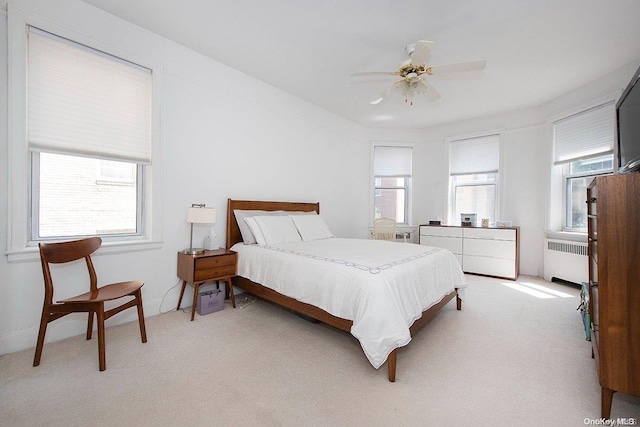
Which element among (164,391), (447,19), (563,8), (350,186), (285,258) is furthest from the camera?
(350,186)

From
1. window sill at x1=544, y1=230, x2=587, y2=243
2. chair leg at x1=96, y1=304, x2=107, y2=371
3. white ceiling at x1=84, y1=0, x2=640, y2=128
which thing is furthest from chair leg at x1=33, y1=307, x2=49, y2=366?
window sill at x1=544, y1=230, x2=587, y2=243

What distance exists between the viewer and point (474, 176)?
522 centimetres

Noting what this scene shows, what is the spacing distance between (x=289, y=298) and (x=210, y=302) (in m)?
0.97

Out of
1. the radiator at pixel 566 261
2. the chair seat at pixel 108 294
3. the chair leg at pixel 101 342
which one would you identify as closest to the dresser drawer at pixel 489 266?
the radiator at pixel 566 261

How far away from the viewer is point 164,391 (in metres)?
1.67

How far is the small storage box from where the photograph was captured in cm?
286

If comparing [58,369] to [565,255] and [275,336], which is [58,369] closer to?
[275,336]

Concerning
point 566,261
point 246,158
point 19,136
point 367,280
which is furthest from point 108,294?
point 566,261

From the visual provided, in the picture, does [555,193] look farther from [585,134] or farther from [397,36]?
[397,36]

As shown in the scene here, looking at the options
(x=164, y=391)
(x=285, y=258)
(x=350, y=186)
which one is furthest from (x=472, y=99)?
(x=164, y=391)

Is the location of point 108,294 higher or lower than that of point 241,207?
lower

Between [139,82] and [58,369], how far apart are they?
252cm

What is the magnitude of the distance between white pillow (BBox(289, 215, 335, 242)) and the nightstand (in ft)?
3.09

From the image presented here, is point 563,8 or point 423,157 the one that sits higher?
point 563,8
